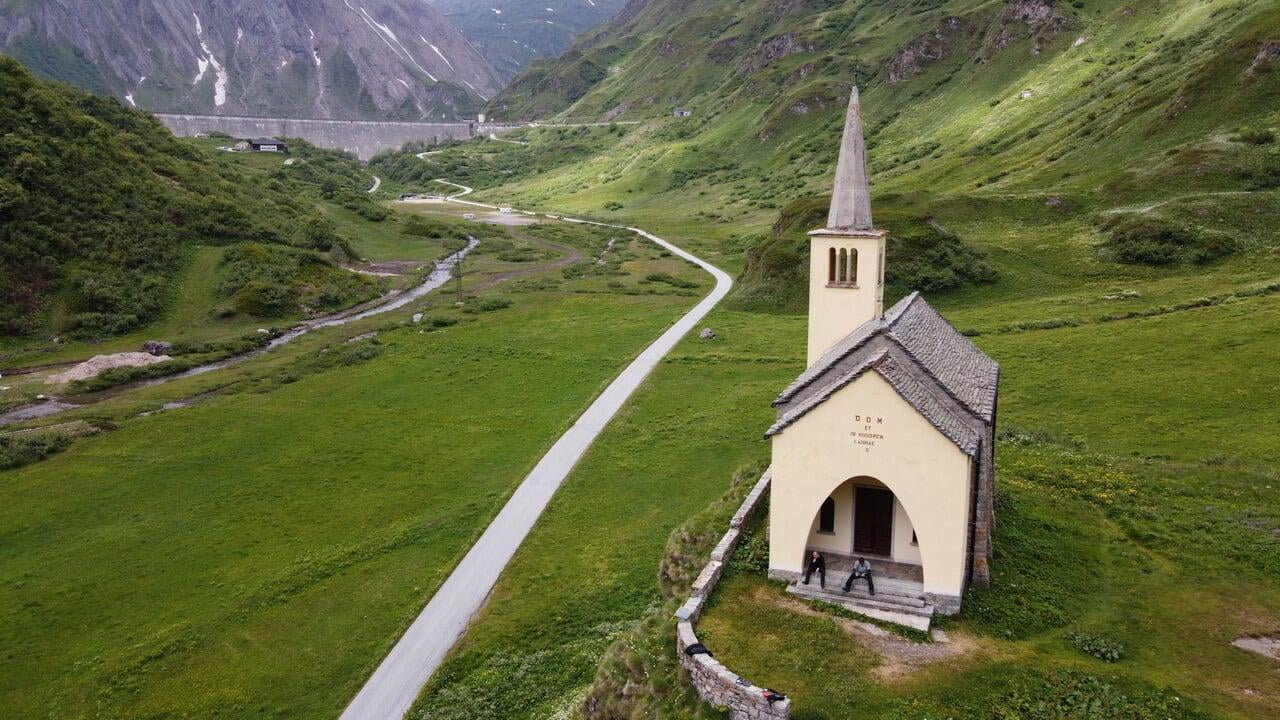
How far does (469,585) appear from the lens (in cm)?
3469

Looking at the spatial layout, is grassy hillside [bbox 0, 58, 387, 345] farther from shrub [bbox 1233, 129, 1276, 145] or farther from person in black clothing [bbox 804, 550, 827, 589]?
shrub [bbox 1233, 129, 1276, 145]

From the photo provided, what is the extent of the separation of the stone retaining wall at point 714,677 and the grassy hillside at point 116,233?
75732 millimetres

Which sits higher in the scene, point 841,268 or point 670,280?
point 670,280

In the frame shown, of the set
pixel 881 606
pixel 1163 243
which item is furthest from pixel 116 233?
pixel 1163 243

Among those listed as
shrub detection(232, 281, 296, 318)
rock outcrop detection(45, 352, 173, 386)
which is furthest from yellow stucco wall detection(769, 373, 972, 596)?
shrub detection(232, 281, 296, 318)

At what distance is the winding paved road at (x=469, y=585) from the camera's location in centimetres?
2861

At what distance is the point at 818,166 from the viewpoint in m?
161

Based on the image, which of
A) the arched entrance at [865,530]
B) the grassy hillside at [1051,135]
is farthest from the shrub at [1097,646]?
the grassy hillside at [1051,135]

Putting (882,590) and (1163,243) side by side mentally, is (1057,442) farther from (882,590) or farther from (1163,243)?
(1163,243)

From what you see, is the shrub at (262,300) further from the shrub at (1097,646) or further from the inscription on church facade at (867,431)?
the shrub at (1097,646)

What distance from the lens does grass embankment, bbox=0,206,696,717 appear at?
98.2 feet

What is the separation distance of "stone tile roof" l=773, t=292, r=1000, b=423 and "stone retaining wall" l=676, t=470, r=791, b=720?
620 cm

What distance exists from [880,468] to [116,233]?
93.5 meters

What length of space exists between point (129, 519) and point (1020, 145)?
110m
